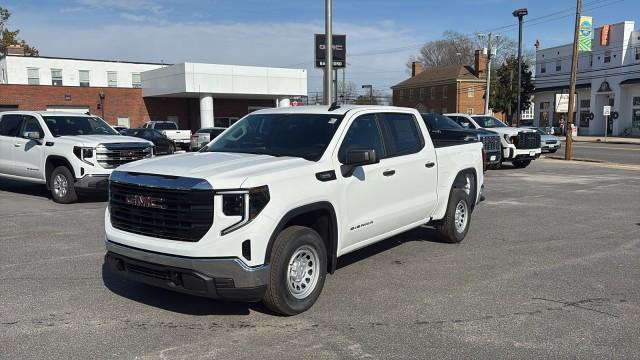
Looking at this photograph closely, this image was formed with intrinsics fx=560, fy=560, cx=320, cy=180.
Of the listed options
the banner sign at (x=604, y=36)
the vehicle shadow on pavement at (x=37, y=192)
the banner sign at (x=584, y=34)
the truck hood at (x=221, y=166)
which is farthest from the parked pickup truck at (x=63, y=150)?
the banner sign at (x=604, y=36)

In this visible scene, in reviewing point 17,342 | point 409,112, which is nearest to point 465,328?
point 409,112

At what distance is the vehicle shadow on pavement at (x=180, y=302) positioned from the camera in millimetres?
5086

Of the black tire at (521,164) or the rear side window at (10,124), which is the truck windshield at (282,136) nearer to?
the rear side window at (10,124)

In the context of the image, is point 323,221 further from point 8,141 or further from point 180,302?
point 8,141

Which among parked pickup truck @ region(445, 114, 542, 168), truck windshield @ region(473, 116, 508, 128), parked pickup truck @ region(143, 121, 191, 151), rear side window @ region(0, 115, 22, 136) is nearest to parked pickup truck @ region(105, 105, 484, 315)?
rear side window @ region(0, 115, 22, 136)

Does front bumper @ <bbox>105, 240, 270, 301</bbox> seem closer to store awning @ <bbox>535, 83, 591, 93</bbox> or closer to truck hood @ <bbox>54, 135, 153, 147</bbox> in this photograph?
truck hood @ <bbox>54, 135, 153, 147</bbox>

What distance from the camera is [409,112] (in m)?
6.88

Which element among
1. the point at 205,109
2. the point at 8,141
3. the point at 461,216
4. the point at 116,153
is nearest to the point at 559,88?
the point at 205,109

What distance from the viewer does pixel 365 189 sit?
5625 millimetres

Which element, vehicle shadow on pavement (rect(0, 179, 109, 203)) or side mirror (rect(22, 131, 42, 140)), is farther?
Answer: vehicle shadow on pavement (rect(0, 179, 109, 203))

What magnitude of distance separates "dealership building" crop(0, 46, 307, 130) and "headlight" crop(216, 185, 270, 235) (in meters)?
35.3

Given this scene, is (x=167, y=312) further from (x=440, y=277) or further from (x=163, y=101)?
(x=163, y=101)

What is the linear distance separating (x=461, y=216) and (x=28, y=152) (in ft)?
29.5

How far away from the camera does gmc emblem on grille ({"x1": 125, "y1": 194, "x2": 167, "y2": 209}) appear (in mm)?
4621
